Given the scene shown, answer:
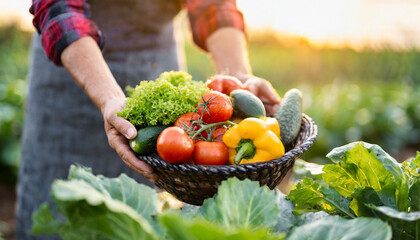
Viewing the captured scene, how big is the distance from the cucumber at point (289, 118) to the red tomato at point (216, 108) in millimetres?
296

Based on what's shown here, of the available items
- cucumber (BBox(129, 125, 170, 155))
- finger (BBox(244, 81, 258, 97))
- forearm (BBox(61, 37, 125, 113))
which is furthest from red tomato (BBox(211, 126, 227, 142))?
forearm (BBox(61, 37, 125, 113))

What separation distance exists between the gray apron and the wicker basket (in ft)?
4.52

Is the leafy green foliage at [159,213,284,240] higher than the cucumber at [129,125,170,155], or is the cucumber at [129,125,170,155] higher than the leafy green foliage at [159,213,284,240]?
the leafy green foliage at [159,213,284,240]

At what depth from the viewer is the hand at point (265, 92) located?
219 cm

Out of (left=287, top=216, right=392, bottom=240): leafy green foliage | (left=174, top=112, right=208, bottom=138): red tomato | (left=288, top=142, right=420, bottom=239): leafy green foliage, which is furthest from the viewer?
(left=174, top=112, right=208, bottom=138): red tomato

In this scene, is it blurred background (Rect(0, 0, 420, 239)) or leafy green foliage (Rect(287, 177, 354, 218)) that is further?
blurred background (Rect(0, 0, 420, 239))

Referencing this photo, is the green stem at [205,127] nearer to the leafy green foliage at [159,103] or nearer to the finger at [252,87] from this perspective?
the leafy green foliage at [159,103]

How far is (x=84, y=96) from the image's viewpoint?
2.93 meters

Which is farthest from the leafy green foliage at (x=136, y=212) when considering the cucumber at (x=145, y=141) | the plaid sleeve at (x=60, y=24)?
the plaid sleeve at (x=60, y=24)

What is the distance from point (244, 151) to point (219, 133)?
20 cm

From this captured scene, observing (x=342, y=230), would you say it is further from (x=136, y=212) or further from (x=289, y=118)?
(x=289, y=118)

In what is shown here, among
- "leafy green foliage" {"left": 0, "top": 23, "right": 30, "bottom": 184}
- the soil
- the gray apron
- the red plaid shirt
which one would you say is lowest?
the soil

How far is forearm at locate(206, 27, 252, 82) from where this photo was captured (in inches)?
101

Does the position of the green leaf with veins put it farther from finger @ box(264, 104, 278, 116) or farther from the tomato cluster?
finger @ box(264, 104, 278, 116)
